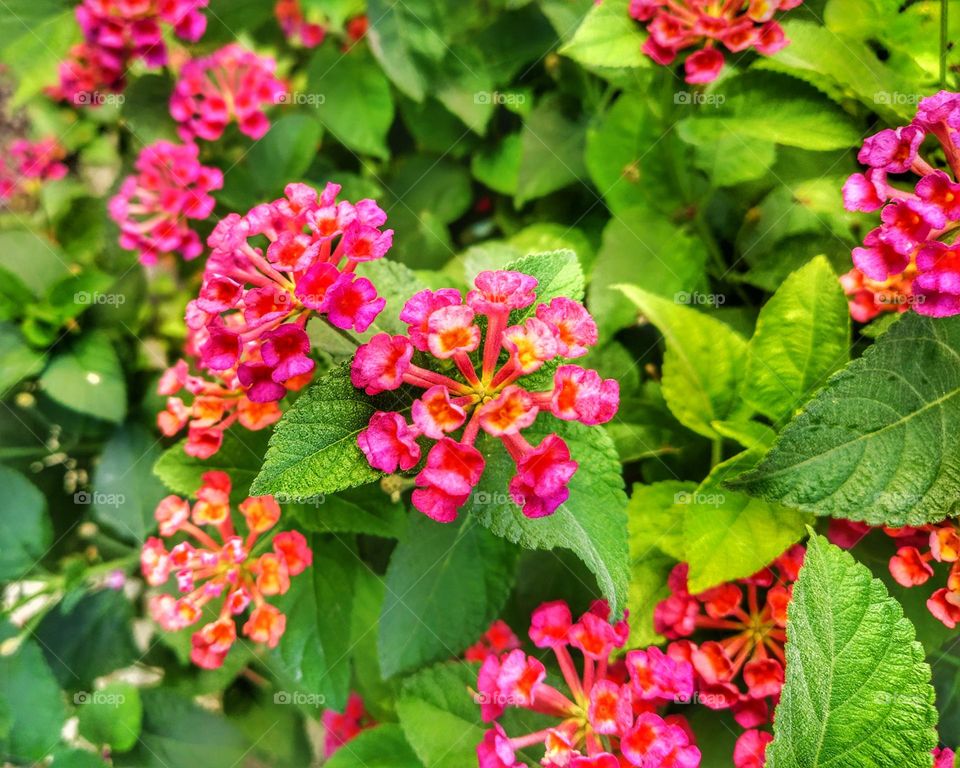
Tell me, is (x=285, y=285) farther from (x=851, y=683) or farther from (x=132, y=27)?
(x=132, y=27)

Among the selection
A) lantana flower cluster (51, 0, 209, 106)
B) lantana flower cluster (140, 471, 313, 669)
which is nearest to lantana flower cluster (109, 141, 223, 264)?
lantana flower cluster (51, 0, 209, 106)

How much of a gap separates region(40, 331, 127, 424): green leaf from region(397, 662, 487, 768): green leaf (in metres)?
0.68

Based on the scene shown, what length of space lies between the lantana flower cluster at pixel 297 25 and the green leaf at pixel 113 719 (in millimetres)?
1287

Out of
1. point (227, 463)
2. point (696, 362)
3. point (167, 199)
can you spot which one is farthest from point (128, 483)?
point (696, 362)

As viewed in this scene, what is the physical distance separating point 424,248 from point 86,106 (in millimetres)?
1004

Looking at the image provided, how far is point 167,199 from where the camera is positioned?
1.24 metres

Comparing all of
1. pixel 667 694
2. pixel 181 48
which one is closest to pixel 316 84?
pixel 181 48

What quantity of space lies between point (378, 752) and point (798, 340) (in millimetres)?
709

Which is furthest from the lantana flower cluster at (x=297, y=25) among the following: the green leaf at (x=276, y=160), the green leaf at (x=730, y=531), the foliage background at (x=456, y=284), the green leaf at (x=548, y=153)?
the green leaf at (x=730, y=531)

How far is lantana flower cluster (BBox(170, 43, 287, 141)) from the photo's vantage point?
124 cm

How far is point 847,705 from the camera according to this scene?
61 centimetres

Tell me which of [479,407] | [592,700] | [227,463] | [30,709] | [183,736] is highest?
[479,407]

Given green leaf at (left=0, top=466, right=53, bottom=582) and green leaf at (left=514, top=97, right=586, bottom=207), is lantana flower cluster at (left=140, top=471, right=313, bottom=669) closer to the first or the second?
green leaf at (left=0, top=466, right=53, bottom=582)

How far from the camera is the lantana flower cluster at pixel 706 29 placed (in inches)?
33.9
